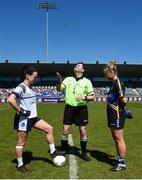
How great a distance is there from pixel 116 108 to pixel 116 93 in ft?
1.00

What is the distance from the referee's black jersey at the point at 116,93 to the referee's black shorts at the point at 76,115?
118 cm

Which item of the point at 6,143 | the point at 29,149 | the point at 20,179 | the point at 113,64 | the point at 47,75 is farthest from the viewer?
the point at 47,75

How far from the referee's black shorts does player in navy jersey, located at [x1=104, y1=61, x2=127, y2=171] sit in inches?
45.3

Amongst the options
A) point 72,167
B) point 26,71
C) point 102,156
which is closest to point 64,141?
point 102,156

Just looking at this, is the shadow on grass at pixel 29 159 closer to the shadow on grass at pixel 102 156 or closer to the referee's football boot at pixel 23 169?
the referee's football boot at pixel 23 169

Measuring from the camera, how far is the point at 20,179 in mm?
7277

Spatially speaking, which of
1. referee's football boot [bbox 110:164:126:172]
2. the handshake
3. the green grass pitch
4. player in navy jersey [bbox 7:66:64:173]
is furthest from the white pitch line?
the handshake

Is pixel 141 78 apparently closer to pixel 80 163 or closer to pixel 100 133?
pixel 100 133

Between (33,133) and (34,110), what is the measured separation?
21.1ft

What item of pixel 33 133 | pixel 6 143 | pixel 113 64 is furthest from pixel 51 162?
pixel 33 133

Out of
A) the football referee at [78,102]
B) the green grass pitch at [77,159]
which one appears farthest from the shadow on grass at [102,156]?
the football referee at [78,102]

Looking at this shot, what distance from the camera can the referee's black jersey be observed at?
7965 mm

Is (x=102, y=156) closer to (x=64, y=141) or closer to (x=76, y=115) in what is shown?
(x=64, y=141)

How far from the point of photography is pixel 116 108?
8078 millimetres
